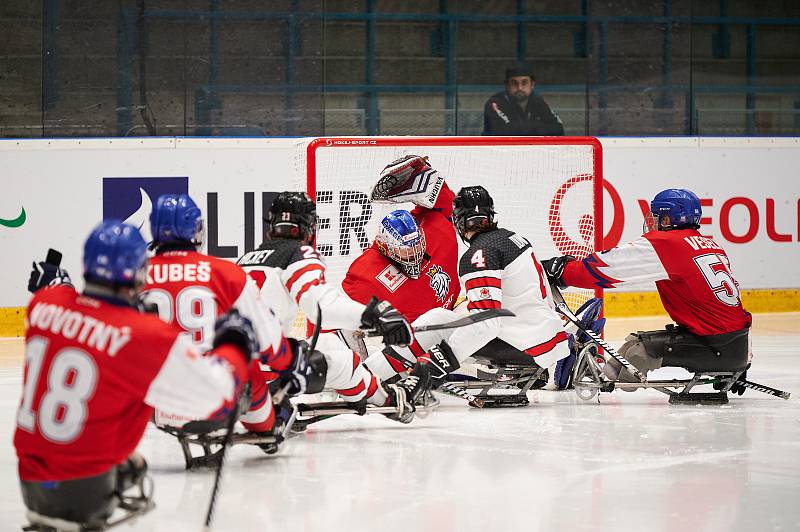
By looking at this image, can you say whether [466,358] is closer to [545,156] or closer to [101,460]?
[545,156]

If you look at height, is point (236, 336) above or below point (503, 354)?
above

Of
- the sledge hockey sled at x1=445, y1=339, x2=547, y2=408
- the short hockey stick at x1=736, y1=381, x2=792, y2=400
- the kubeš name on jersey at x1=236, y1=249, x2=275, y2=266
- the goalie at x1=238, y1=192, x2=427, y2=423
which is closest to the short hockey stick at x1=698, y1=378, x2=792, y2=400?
the short hockey stick at x1=736, y1=381, x2=792, y2=400

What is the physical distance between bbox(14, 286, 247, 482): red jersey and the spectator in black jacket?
6692mm

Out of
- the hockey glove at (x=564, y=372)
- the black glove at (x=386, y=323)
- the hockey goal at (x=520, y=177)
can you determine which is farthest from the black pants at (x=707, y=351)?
the black glove at (x=386, y=323)

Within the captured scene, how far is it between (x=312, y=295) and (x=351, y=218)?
8.12 feet

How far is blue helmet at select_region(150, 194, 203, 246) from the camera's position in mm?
4156

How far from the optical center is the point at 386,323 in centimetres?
457

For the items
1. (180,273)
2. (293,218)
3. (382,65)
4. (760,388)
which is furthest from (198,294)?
(382,65)

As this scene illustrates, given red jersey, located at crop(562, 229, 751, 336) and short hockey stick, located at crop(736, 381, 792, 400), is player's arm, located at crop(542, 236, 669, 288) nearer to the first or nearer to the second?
red jersey, located at crop(562, 229, 751, 336)

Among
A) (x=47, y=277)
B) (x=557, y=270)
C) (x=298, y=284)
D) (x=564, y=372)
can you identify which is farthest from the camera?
(x=564, y=372)

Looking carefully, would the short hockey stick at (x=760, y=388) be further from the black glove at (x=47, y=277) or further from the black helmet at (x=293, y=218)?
the black glove at (x=47, y=277)

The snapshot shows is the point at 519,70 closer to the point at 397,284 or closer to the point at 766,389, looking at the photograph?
the point at 397,284

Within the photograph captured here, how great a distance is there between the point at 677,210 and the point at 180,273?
275 cm

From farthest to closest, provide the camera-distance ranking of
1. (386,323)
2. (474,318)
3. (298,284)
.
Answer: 1. (474,318)
2. (298,284)
3. (386,323)
